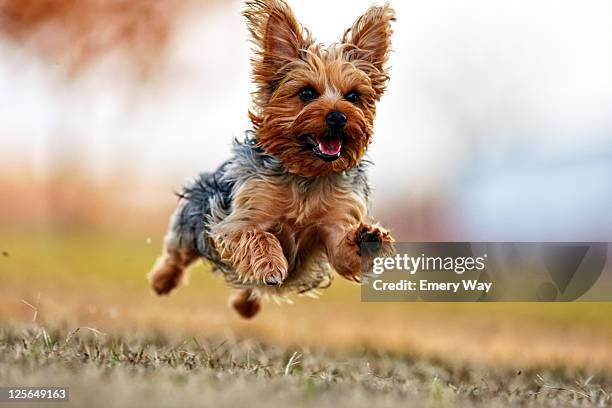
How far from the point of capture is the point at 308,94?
12.2 feet

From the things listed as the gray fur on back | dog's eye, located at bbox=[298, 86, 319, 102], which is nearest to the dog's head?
dog's eye, located at bbox=[298, 86, 319, 102]

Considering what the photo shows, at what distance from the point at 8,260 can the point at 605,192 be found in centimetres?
339

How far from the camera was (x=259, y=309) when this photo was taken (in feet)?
15.0

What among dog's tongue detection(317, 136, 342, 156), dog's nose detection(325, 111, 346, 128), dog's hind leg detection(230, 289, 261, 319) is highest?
dog's nose detection(325, 111, 346, 128)

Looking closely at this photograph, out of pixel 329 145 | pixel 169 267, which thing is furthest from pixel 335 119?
pixel 169 267

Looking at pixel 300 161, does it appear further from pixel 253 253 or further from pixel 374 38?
pixel 374 38

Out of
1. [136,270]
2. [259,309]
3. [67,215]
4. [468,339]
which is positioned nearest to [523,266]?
[468,339]

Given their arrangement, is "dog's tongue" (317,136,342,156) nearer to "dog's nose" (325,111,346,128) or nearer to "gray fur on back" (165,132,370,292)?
"dog's nose" (325,111,346,128)

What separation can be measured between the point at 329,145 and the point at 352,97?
0.28 m

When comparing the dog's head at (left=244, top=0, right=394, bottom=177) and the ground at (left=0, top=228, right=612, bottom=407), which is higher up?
the dog's head at (left=244, top=0, right=394, bottom=177)

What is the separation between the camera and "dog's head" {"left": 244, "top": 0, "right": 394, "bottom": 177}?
367 centimetres

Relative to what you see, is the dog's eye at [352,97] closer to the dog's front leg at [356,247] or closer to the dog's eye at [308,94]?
the dog's eye at [308,94]

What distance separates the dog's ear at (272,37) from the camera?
3771 mm

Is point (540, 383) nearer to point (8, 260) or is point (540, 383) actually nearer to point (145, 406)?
point (145, 406)
